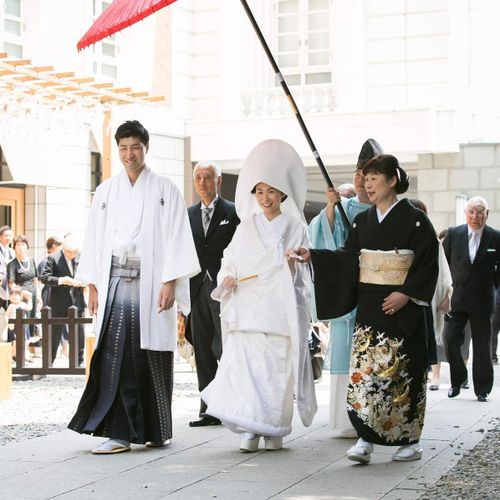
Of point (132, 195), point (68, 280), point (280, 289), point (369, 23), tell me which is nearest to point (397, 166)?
point (280, 289)

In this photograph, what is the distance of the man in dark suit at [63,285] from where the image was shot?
41.9 feet

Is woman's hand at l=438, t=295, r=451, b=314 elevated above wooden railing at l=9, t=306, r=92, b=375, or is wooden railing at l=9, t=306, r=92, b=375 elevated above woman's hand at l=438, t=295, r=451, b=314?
woman's hand at l=438, t=295, r=451, b=314

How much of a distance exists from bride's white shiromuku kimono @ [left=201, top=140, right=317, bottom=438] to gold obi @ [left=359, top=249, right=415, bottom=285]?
0.62 metres

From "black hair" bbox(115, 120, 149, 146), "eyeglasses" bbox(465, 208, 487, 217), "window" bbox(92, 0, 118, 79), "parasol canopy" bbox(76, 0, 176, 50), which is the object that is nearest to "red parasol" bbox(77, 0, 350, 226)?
"parasol canopy" bbox(76, 0, 176, 50)

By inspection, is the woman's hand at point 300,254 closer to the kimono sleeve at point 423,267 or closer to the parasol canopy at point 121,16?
the kimono sleeve at point 423,267

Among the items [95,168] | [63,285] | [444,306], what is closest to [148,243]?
[444,306]

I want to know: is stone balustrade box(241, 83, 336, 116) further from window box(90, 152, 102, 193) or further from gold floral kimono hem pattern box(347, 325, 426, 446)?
gold floral kimono hem pattern box(347, 325, 426, 446)

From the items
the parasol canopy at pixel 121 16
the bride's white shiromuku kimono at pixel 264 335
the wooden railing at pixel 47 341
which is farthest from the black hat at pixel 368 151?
the wooden railing at pixel 47 341

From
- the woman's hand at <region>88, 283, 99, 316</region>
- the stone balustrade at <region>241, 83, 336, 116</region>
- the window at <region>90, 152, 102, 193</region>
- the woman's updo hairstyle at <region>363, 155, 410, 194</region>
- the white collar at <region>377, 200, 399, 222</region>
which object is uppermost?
the stone balustrade at <region>241, 83, 336, 116</region>

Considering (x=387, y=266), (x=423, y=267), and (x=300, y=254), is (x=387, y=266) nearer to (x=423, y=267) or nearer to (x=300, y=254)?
(x=423, y=267)

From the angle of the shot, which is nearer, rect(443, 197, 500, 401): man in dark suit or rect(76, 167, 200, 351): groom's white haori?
rect(76, 167, 200, 351): groom's white haori

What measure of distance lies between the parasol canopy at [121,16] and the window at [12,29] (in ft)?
33.8

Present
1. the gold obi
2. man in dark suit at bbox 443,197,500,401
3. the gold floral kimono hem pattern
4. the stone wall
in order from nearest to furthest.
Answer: the gold floral kimono hem pattern < the gold obi < man in dark suit at bbox 443,197,500,401 < the stone wall

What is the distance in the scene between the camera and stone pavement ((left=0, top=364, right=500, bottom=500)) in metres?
5.56
